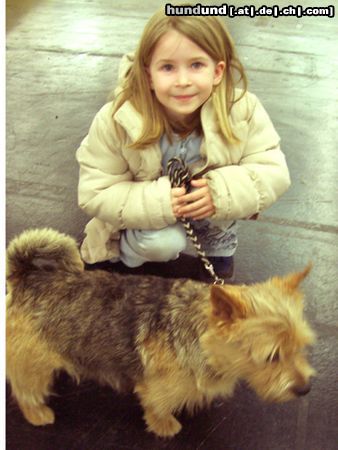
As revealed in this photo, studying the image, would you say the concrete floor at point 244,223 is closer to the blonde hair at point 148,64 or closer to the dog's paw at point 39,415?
the dog's paw at point 39,415

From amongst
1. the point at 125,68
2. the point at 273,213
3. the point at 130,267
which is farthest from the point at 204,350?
the point at 273,213

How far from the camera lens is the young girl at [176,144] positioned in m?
1.58

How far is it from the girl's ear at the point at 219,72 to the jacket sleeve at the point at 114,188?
364 mm

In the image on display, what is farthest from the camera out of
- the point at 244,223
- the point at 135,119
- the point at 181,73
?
the point at 244,223

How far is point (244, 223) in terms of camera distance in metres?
2.41

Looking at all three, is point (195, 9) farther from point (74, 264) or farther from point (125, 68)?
point (74, 264)

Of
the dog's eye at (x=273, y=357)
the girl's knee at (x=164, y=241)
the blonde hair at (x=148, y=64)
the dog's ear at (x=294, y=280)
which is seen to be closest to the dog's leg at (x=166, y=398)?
the dog's eye at (x=273, y=357)

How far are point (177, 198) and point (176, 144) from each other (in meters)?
0.21

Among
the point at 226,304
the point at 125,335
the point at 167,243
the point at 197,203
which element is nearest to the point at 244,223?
the point at 167,243

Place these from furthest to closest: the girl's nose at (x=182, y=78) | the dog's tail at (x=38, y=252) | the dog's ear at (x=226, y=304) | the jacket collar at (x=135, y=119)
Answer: the jacket collar at (x=135, y=119), the girl's nose at (x=182, y=78), the dog's tail at (x=38, y=252), the dog's ear at (x=226, y=304)

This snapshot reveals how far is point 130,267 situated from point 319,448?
37.7 inches

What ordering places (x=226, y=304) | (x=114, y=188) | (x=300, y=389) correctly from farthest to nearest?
(x=114, y=188)
(x=300, y=389)
(x=226, y=304)

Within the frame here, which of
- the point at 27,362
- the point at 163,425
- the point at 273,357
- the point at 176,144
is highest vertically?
the point at 176,144

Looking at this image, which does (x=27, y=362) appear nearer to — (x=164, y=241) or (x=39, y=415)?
(x=39, y=415)
